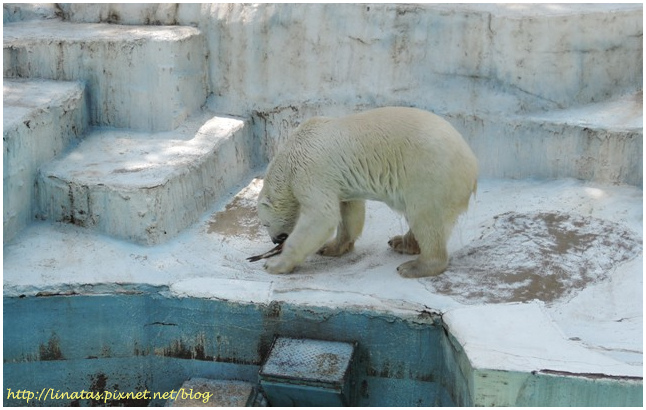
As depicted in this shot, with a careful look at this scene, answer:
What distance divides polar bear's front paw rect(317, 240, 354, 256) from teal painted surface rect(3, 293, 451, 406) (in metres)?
1.00

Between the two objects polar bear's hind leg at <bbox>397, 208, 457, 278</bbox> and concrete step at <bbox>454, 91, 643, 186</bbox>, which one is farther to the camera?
concrete step at <bbox>454, 91, 643, 186</bbox>

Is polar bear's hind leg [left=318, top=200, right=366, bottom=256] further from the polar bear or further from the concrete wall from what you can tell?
the concrete wall

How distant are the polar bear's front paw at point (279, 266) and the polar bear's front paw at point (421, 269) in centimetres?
83

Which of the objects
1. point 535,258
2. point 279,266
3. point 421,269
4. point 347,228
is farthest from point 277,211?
point 535,258

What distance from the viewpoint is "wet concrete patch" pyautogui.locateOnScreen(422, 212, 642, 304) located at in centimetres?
629

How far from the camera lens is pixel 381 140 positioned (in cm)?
638

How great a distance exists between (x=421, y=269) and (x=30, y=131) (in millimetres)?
3389

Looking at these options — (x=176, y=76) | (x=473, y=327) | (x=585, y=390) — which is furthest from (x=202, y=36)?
(x=585, y=390)

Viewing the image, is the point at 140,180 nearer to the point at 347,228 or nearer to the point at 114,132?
the point at 114,132

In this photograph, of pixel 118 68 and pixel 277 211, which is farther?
pixel 118 68

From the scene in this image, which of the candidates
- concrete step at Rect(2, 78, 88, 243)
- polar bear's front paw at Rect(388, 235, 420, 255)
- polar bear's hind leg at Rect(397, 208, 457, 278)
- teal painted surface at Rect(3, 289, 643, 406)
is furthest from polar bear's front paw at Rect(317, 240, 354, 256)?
concrete step at Rect(2, 78, 88, 243)

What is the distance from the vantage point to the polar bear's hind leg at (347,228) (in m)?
6.94

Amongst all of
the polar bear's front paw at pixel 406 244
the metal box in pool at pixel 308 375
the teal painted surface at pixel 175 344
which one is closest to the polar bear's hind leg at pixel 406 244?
the polar bear's front paw at pixel 406 244

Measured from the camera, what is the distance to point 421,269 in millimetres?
6457
